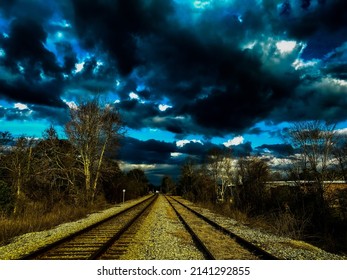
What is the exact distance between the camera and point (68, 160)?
30172 millimetres

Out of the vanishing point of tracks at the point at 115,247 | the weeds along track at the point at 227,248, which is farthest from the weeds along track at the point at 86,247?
the weeds along track at the point at 227,248

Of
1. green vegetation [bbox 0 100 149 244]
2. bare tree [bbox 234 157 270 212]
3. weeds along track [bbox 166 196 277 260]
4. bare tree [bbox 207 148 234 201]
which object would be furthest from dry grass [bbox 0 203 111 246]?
bare tree [bbox 207 148 234 201]

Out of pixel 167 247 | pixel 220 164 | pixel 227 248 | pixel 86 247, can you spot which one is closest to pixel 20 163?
pixel 86 247

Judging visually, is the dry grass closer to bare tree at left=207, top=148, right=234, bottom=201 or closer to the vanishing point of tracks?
the vanishing point of tracks

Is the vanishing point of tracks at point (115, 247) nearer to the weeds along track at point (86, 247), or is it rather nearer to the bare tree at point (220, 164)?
the weeds along track at point (86, 247)

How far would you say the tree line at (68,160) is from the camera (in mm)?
21672

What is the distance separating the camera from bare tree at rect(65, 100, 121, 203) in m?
31.1

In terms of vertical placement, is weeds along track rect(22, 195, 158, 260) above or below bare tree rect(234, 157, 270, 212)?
below

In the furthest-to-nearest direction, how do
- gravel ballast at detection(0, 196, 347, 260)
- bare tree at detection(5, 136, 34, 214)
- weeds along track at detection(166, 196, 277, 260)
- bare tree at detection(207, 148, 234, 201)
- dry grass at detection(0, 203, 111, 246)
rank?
bare tree at detection(207, 148, 234, 201)
bare tree at detection(5, 136, 34, 214)
dry grass at detection(0, 203, 111, 246)
gravel ballast at detection(0, 196, 347, 260)
weeds along track at detection(166, 196, 277, 260)

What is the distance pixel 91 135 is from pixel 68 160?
346 cm

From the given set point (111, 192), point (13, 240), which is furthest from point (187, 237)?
point (111, 192)

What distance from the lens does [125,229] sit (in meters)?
13.4

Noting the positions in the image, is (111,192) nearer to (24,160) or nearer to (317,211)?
(24,160)

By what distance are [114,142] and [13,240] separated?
23459mm
